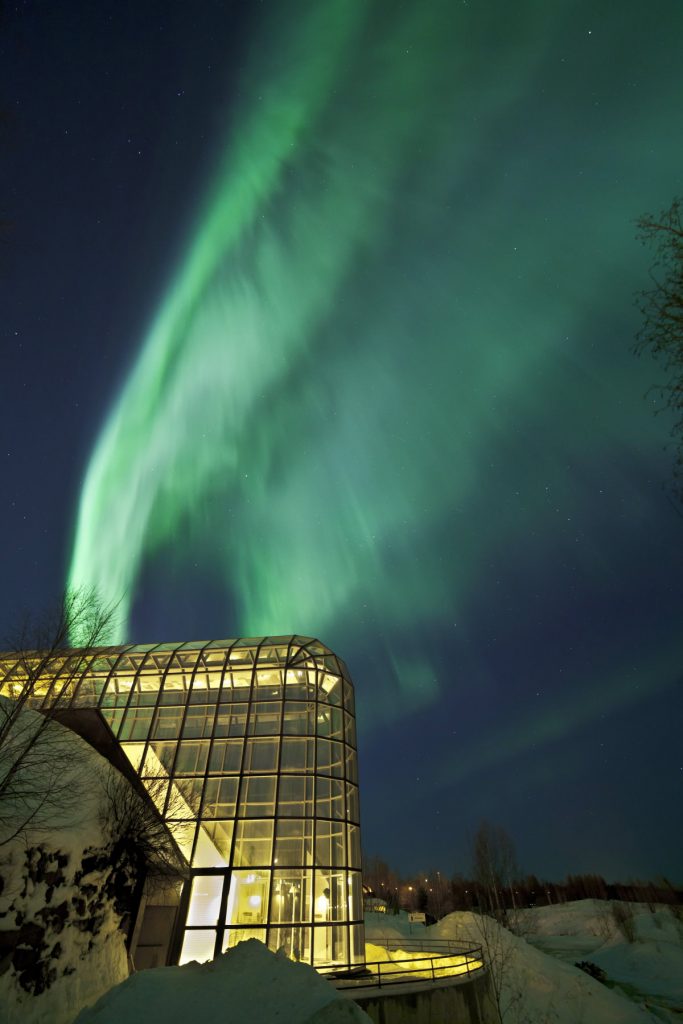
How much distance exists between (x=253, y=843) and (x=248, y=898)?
6.78 ft

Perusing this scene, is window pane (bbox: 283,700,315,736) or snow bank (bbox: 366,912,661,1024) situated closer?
snow bank (bbox: 366,912,661,1024)

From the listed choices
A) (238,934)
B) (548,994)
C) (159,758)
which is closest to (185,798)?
(159,758)

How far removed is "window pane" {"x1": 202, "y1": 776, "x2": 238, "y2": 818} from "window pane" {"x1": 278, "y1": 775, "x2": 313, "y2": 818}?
244 cm

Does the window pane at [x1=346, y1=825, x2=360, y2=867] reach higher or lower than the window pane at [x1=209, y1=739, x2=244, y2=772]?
lower

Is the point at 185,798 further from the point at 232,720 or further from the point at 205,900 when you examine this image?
the point at 232,720

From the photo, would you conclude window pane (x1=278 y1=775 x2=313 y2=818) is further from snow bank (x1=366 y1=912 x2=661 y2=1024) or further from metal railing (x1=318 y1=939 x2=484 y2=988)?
snow bank (x1=366 y1=912 x2=661 y2=1024)

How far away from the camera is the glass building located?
20969 mm

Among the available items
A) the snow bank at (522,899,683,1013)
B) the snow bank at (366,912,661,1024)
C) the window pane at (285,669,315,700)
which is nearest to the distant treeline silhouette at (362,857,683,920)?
the snow bank at (522,899,683,1013)

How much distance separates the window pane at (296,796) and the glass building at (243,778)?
53 mm

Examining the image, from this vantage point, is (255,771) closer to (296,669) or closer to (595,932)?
(296,669)

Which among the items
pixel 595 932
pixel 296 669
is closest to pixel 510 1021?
pixel 296 669

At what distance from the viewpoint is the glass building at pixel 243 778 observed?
2097 centimetres

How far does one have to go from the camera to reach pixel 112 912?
55.7 feet

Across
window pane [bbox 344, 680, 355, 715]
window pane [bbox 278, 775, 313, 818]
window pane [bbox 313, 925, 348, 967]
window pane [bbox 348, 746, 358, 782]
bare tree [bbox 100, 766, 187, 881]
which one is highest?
window pane [bbox 344, 680, 355, 715]
